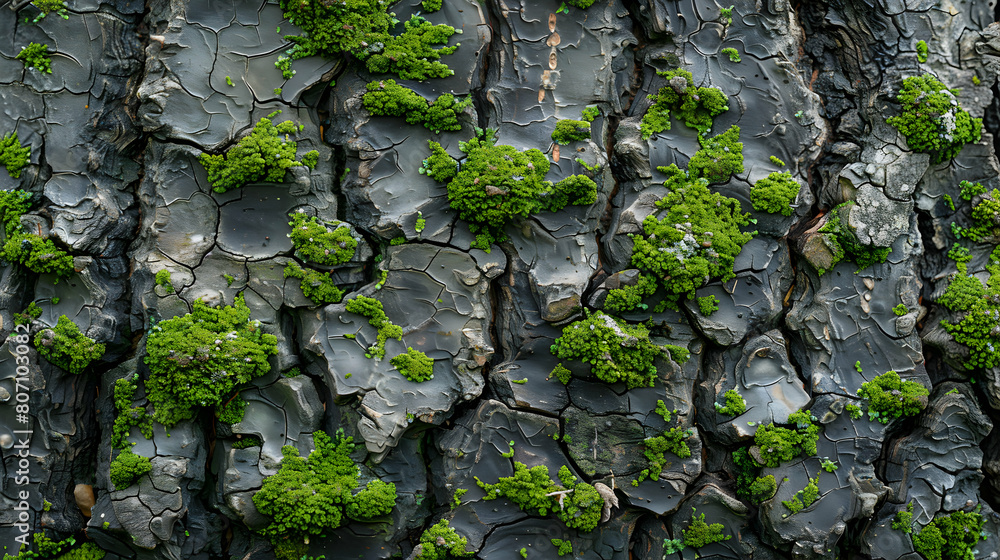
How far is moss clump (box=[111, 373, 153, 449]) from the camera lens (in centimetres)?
372

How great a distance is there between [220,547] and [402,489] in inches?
46.7

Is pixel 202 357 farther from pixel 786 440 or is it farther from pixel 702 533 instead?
pixel 786 440

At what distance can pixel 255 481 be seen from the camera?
3.73 meters

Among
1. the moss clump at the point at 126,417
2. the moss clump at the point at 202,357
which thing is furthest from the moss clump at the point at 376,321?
the moss clump at the point at 126,417

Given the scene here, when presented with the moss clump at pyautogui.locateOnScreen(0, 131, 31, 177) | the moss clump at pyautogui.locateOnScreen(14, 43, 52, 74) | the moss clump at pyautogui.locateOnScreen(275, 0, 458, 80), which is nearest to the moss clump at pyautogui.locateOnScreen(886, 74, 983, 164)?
the moss clump at pyautogui.locateOnScreen(275, 0, 458, 80)

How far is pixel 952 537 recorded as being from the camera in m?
3.84

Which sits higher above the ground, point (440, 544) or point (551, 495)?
point (551, 495)

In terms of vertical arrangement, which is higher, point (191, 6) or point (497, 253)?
point (191, 6)

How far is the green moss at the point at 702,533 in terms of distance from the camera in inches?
150

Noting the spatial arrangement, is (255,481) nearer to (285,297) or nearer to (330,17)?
(285,297)

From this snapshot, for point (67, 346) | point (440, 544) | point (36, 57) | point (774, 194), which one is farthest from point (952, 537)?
point (36, 57)

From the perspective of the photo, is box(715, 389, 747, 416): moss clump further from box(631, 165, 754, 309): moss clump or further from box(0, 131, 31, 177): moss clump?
box(0, 131, 31, 177): moss clump

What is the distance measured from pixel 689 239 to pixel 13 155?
4135 mm

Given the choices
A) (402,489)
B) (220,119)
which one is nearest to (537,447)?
(402,489)
